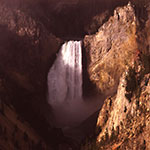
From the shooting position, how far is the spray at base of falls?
42.3 metres

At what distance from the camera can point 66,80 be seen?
42.9 m

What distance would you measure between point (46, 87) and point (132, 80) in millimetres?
20062

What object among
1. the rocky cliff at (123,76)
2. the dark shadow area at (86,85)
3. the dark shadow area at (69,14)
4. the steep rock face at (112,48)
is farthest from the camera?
the dark shadow area at (69,14)

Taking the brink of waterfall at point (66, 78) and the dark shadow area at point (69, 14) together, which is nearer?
the brink of waterfall at point (66, 78)

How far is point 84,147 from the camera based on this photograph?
29688 millimetres

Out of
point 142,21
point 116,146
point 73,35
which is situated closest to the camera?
point 116,146

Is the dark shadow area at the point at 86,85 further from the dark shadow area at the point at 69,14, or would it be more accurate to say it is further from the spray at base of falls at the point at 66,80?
the dark shadow area at the point at 69,14

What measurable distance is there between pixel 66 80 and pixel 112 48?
1093 centimetres

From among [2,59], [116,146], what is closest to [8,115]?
[2,59]

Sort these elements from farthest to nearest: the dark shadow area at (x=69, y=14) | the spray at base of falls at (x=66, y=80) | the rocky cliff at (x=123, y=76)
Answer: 1. the dark shadow area at (x=69, y=14)
2. the spray at base of falls at (x=66, y=80)
3. the rocky cliff at (x=123, y=76)

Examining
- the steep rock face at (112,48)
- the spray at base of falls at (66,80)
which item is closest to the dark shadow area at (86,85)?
the steep rock face at (112,48)

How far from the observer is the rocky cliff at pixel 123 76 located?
24.7 m

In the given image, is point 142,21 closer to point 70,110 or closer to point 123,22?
point 123,22

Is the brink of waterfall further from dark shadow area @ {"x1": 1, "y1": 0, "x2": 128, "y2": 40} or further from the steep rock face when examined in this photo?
dark shadow area @ {"x1": 1, "y1": 0, "x2": 128, "y2": 40}
